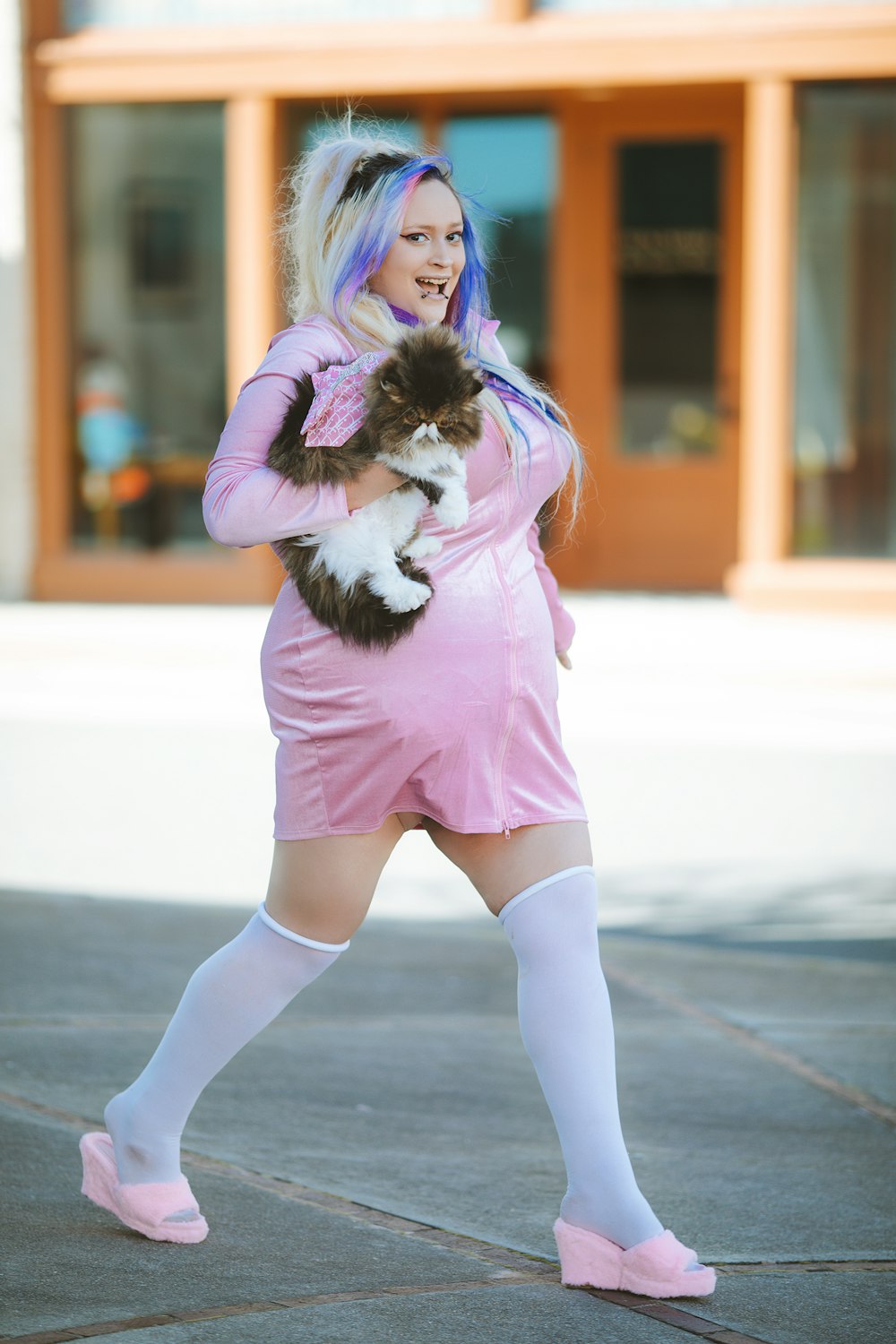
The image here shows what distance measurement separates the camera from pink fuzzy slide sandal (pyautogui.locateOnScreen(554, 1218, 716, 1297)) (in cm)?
291

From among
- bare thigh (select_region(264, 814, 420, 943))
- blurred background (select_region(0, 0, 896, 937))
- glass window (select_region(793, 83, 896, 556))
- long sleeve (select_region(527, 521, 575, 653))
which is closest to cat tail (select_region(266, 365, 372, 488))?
long sleeve (select_region(527, 521, 575, 653))

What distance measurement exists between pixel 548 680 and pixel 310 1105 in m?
1.39

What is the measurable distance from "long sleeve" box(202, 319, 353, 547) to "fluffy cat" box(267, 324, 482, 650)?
0.07 ft

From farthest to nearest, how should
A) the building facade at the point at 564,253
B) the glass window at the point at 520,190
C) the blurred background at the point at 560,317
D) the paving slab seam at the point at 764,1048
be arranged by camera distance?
the glass window at the point at 520,190 < the building facade at the point at 564,253 < the blurred background at the point at 560,317 < the paving slab seam at the point at 764,1048

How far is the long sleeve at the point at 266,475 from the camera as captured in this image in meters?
2.86

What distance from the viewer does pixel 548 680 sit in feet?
10.1

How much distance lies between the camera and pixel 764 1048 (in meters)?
4.61

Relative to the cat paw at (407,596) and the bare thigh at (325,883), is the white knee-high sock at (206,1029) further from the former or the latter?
the cat paw at (407,596)

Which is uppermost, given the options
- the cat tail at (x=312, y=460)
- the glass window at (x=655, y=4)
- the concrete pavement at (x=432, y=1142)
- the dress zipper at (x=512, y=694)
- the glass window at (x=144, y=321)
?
the glass window at (x=655, y=4)

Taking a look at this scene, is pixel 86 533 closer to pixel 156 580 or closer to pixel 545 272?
pixel 156 580

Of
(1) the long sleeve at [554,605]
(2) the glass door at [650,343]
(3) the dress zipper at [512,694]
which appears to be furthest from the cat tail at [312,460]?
(2) the glass door at [650,343]

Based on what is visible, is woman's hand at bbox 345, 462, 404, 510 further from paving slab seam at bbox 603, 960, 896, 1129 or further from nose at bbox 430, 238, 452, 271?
paving slab seam at bbox 603, 960, 896, 1129

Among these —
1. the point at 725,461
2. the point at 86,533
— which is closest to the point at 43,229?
the point at 86,533

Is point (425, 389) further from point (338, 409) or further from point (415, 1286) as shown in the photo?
point (415, 1286)
